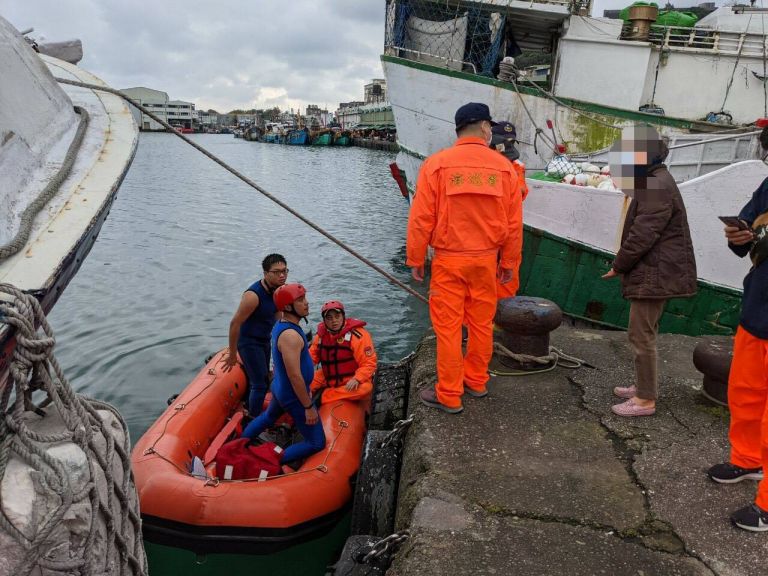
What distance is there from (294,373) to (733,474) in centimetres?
280

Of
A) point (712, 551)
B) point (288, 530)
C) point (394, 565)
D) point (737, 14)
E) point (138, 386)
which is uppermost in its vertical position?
point (737, 14)

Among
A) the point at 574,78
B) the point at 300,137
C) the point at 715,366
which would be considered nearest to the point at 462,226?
the point at 715,366

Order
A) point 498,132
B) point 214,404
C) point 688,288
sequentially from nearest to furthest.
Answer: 1. point 688,288
2. point 214,404
3. point 498,132

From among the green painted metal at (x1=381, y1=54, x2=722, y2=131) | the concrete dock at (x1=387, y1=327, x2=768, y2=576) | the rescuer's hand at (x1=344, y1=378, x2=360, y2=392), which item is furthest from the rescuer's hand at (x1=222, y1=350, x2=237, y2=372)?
the green painted metal at (x1=381, y1=54, x2=722, y2=131)

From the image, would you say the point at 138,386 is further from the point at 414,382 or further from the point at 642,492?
the point at 642,492

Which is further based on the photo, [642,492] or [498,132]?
[498,132]

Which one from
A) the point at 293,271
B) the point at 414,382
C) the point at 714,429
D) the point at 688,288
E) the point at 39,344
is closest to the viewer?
the point at 39,344

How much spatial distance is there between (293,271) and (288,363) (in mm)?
8419

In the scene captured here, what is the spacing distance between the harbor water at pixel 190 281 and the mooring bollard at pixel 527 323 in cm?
375

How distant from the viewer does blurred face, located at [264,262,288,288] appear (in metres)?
4.75

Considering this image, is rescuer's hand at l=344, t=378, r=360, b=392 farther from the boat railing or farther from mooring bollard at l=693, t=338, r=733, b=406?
the boat railing

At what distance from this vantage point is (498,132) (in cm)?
640

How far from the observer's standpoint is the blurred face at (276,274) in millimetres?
4754

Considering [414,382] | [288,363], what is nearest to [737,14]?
[414,382]
